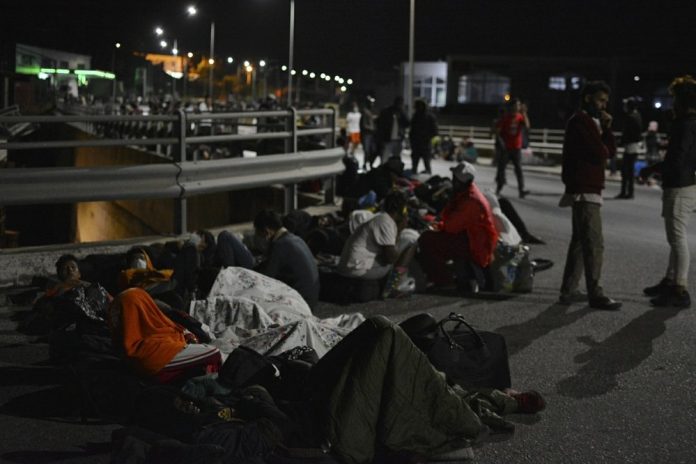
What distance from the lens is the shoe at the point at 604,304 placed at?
901 centimetres

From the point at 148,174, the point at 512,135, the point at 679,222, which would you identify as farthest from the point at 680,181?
the point at 512,135

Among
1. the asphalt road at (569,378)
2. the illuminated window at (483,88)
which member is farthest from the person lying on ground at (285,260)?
the illuminated window at (483,88)

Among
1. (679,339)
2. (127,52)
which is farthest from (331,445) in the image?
(127,52)

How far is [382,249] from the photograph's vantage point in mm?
9391

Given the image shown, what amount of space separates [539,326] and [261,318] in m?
2.34

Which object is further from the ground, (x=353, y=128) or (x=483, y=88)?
(x=483, y=88)

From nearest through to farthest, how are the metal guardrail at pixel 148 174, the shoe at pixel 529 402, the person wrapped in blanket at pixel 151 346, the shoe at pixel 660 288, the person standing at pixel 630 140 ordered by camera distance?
the shoe at pixel 529 402, the person wrapped in blanket at pixel 151 346, the metal guardrail at pixel 148 174, the shoe at pixel 660 288, the person standing at pixel 630 140

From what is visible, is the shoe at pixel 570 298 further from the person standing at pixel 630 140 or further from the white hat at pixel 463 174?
the person standing at pixel 630 140

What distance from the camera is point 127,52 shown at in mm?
112875

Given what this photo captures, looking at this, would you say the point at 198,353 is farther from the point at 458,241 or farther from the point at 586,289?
the point at 586,289

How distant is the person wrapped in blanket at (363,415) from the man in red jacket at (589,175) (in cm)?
389

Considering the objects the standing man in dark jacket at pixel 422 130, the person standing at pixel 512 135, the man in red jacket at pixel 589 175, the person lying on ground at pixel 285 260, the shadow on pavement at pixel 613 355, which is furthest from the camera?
the standing man in dark jacket at pixel 422 130

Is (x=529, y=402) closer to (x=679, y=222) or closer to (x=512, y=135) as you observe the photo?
(x=679, y=222)

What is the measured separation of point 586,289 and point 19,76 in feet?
156
